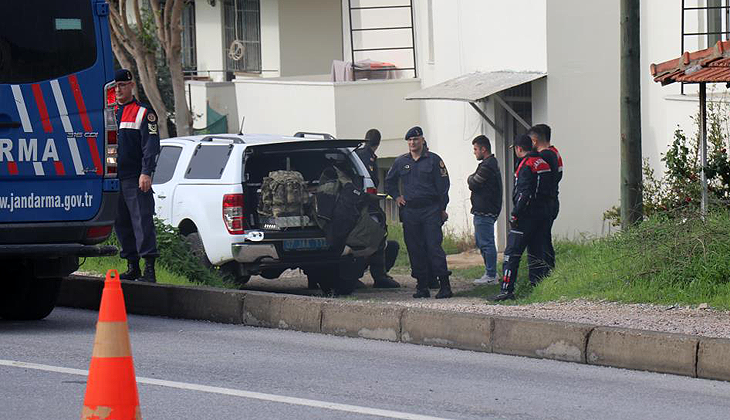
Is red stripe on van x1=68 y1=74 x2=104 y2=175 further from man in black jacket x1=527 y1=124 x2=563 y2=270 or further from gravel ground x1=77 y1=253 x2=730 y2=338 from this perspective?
man in black jacket x1=527 y1=124 x2=563 y2=270

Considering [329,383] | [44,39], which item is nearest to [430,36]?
[44,39]

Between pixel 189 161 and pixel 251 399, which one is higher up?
pixel 189 161

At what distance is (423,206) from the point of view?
13812mm

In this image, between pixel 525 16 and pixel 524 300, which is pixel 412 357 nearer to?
pixel 524 300

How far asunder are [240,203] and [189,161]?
1.13 metres

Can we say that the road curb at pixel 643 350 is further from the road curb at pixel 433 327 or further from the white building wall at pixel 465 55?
the white building wall at pixel 465 55

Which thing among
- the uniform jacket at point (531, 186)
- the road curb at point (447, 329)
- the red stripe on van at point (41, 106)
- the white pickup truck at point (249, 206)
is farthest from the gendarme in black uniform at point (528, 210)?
the red stripe on van at point (41, 106)

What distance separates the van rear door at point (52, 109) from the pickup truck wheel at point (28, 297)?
907 mm

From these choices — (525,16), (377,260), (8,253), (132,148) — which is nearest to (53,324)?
(8,253)

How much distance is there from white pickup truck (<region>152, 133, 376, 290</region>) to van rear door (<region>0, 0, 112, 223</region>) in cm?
298

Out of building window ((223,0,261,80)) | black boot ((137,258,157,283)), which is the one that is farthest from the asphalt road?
building window ((223,0,261,80))

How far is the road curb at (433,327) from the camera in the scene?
8.38m

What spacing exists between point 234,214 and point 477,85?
19.9 ft

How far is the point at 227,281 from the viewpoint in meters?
13.1
